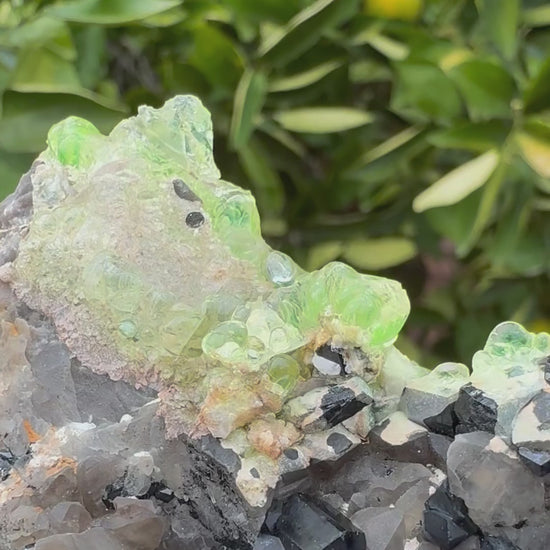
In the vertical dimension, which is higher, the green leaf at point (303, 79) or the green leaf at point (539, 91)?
the green leaf at point (539, 91)

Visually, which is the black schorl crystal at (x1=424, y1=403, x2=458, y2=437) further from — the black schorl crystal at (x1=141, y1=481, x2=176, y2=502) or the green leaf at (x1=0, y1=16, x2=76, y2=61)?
the green leaf at (x1=0, y1=16, x2=76, y2=61)

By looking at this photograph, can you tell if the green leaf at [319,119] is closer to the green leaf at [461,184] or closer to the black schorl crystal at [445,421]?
the green leaf at [461,184]

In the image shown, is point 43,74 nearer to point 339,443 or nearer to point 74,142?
point 74,142

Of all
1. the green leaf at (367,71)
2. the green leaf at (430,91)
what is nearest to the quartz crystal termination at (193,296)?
the green leaf at (430,91)

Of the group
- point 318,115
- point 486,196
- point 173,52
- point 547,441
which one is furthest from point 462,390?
point 173,52

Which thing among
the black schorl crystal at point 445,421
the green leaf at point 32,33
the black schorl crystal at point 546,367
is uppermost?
the green leaf at point 32,33

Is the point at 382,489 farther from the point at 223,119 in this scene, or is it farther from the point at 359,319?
the point at 223,119

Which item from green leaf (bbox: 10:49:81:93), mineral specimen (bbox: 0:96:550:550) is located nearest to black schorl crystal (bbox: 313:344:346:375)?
mineral specimen (bbox: 0:96:550:550)
